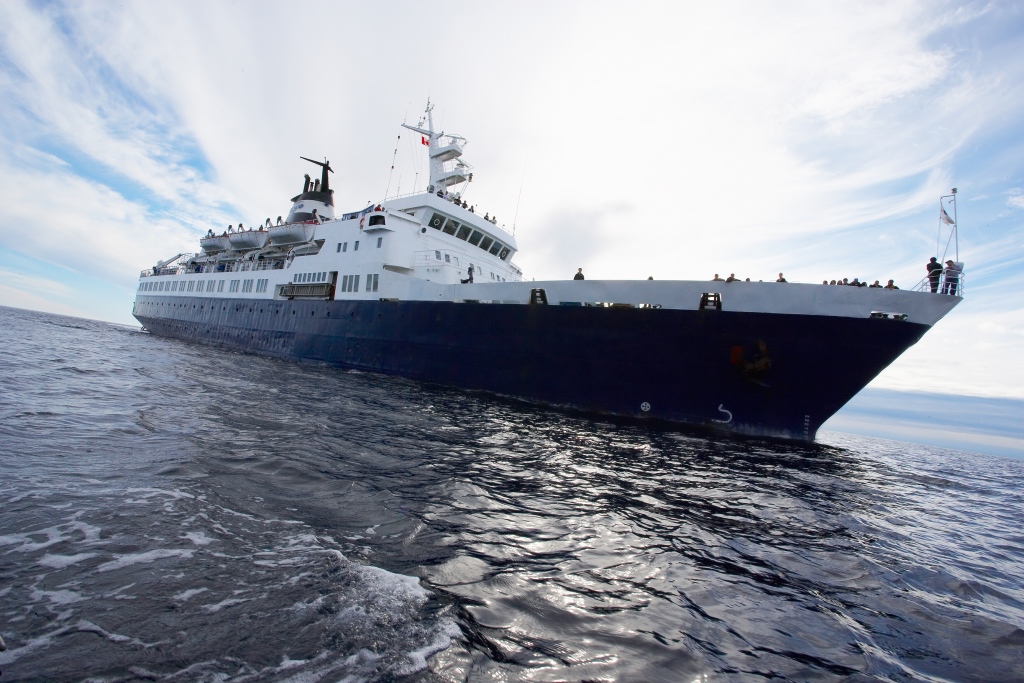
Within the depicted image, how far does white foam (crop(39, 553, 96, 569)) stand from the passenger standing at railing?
15631 millimetres

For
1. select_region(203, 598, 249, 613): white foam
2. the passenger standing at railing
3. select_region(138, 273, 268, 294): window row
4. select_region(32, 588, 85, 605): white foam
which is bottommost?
select_region(32, 588, 85, 605): white foam

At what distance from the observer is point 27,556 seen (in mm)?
3244

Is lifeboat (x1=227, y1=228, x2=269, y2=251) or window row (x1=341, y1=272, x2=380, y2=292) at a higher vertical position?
lifeboat (x1=227, y1=228, x2=269, y2=251)

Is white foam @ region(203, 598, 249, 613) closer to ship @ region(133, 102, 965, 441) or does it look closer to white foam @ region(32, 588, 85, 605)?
white foam @ region(32, 588, 85, 605)

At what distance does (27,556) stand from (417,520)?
2.98 metres

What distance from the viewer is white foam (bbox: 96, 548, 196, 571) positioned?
3.21m

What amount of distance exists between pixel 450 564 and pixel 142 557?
7.91 ft

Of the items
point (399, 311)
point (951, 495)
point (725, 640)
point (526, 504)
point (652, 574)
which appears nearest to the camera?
point (725, 640)

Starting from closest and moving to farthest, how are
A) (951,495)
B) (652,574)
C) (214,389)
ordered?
(652,574) → (951,495) → (214,389)

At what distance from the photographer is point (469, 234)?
2155cm

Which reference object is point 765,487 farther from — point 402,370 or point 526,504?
point 402,370

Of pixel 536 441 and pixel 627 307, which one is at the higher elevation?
pixel 627 307

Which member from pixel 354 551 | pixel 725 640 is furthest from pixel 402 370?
pixel 725 640

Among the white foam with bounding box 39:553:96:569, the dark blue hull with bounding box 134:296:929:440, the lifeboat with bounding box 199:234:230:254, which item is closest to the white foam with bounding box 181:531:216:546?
the white foam with bounding box 39:553:96:569
